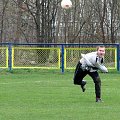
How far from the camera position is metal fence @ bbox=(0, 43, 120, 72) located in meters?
26.8

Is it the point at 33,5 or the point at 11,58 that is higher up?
the point at 33,5

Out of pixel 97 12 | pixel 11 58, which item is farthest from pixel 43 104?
pixel 97 12

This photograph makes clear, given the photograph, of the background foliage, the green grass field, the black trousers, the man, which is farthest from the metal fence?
the man

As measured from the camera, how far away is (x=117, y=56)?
26719 millimetres

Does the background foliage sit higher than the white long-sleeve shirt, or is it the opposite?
the background foliage

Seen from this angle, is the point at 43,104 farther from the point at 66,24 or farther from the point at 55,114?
the point at 66,24

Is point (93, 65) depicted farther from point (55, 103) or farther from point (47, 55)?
point (47, 55)

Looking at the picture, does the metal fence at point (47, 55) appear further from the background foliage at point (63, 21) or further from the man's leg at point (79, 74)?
the man's leg at point (79, 74)

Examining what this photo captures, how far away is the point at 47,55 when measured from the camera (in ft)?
90.4

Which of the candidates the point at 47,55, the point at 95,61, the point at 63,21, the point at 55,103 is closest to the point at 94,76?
the point at 95,61

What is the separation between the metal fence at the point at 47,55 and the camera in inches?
1054

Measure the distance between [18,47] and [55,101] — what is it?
45.0 feet

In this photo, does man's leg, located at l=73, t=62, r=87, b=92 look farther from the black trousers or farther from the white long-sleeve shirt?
the white long-sleeve shirt

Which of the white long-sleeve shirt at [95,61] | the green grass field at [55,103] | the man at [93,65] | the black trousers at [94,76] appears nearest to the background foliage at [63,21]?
the green grass field at [55,103]
